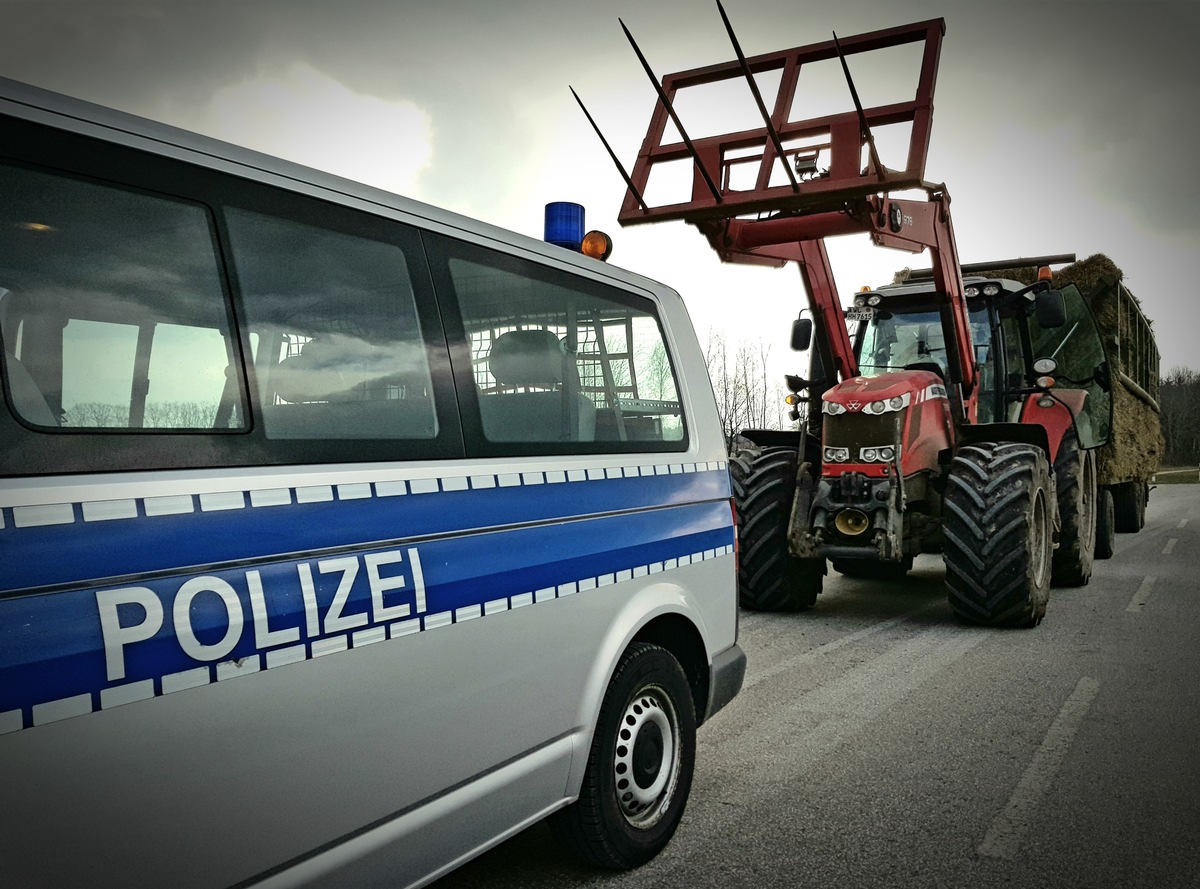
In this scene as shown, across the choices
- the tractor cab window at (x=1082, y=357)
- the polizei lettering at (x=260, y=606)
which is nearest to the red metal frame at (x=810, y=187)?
the polizei lettering at (x=260, y=606)

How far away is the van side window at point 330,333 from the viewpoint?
6.66 feet

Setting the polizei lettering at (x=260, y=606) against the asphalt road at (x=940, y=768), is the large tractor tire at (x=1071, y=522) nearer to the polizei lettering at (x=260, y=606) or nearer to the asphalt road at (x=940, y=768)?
the asphalt road at (x=940, y=768)

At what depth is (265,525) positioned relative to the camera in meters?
1.90

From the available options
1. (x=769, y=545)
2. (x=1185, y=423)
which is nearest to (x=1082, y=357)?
(x=769, y=545)

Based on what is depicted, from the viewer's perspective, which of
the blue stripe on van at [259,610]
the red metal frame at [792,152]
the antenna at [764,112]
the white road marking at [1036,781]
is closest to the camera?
the blue stripe on van at [259,610]

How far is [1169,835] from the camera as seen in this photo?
340cm

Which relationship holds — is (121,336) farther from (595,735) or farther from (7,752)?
(595,735)

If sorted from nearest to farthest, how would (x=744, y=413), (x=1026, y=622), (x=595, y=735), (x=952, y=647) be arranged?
(x=595, y=735) < (x=952, y=647) < (x=1026, y=622) < (x=744, y=413)

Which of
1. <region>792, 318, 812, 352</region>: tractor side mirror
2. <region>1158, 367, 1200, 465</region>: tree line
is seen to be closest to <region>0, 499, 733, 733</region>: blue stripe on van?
<region>792, 318, 812, 352</region>: tractor side mirror

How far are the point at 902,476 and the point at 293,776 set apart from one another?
5.81 metres

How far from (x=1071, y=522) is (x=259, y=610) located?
27.4 ft

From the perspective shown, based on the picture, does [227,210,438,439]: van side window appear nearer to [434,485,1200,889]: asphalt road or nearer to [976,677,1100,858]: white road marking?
[434,485,1200,889]: asphalt road

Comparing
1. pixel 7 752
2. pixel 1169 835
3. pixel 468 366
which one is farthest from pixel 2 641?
pixel 1169 835

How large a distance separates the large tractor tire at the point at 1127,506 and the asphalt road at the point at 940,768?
7915 millimetres
